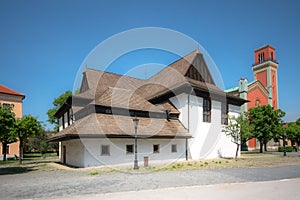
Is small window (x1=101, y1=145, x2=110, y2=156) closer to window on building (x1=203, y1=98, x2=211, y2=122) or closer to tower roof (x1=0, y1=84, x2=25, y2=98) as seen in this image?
window on building (x1=203, y1=98, x2=211, y2=122)

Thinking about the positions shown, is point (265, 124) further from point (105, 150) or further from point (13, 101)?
point (13, 101)

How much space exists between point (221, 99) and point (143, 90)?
387 inches

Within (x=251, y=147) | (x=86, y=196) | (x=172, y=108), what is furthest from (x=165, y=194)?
(x=251, y=147)

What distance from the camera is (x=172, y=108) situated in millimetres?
24594

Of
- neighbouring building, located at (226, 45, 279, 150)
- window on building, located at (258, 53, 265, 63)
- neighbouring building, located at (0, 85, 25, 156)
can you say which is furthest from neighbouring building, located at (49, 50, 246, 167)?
window on building, located at (258, 53, 265, 63)

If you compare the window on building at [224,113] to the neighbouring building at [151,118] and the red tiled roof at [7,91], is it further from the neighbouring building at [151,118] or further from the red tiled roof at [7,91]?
the red tiled roof at [7,91]

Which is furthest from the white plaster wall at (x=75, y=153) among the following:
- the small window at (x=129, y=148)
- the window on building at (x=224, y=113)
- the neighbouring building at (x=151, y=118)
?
the window on building at (x=224, y=113)

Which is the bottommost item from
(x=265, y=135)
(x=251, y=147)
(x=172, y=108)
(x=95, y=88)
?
(x=251, y=147)

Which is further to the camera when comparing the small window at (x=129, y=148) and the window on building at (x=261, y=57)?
the window on building at (x=261, y=57)

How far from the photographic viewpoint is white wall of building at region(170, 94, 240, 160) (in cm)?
2388

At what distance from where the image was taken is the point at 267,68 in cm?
5362

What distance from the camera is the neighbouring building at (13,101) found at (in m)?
42.7

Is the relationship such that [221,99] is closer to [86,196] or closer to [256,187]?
[256,187]

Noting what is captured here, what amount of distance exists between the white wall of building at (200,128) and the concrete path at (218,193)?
1433cm
